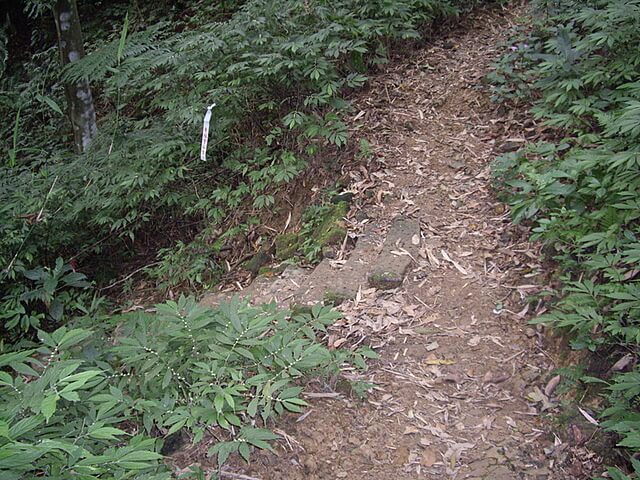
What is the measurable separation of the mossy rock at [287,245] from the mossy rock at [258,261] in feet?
0.50

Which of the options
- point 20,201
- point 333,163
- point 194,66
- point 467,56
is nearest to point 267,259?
point 333,163

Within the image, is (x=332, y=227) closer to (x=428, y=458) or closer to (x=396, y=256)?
(x=396, y=256)

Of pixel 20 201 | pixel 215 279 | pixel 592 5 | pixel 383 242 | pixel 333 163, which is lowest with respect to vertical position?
pixel 215 279

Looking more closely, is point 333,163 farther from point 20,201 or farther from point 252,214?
point 20,201

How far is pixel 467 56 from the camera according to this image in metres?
6.09

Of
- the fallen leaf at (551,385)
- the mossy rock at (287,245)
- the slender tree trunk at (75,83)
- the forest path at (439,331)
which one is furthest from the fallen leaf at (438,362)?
the slender tree trunk at (75,83)

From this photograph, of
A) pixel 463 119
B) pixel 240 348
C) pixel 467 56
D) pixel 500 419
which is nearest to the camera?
pixel 240 348

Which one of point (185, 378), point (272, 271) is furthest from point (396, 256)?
point (185, 378)

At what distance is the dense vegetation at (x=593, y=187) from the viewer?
2631 millimetres

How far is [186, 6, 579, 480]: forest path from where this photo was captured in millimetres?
2672

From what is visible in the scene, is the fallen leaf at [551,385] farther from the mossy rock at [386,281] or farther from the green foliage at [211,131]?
the green foliage at [211,131]

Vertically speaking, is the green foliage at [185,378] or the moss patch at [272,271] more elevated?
the green foliage at [185,378]

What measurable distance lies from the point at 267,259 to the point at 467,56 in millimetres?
3432

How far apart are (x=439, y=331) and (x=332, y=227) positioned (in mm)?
1459
